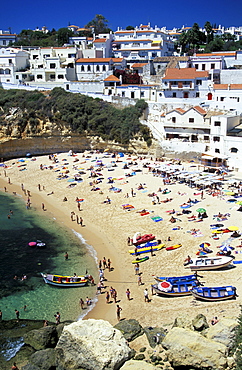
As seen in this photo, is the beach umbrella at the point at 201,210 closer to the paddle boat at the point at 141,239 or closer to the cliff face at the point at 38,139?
the paddle boat at the point at 141,239

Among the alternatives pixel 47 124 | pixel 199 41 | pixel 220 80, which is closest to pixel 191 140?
pixel 220 80

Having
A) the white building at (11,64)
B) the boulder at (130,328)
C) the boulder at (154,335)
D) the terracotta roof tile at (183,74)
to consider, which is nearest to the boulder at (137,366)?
the boulder at (154,335)

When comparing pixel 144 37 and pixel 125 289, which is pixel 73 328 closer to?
pixel 125 289

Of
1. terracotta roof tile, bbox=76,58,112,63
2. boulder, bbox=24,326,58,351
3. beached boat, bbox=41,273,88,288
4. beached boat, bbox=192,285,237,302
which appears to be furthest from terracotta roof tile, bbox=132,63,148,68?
boulder, bbox=24,326,58,351

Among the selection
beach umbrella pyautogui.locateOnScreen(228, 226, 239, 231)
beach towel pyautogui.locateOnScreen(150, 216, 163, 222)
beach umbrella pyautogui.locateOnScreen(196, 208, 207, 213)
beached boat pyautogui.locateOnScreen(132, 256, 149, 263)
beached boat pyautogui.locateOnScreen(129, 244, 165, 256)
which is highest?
beach umbrella pyautogui.locateOnScreen(196, 208, 207, 213)

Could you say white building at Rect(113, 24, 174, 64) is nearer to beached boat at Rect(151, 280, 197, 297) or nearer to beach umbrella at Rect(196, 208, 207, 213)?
beach umbrella at Rect(196, 208, 207, 213)

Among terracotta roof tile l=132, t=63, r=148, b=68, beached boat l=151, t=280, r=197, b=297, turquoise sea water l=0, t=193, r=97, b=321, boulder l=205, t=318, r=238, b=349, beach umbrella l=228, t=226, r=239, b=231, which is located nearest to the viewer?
boulder l=205, t=318, r=238, b=349
